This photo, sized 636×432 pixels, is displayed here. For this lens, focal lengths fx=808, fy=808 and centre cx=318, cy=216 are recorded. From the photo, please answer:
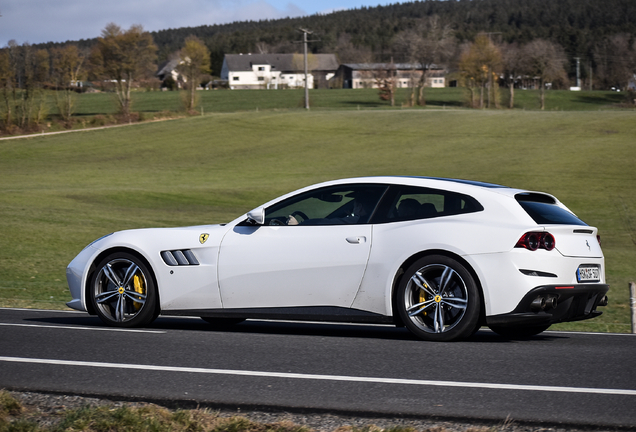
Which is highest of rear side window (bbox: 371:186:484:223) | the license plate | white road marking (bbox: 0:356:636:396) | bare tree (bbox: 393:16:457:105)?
bare tree (bbox: 393:16:457:105)

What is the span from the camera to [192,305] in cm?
771

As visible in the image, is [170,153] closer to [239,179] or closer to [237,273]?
[239,179]

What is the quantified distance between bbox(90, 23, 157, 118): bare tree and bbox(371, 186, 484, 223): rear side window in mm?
81784

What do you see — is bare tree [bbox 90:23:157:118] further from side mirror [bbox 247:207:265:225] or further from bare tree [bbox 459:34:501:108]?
side mirror [bbox 247:207:265:225]

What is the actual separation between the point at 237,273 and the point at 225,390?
8.00ft

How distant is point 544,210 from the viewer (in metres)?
7.08

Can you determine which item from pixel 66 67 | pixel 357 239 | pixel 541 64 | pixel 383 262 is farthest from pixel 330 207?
pixel 541 64

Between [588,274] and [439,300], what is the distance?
1.33 metres

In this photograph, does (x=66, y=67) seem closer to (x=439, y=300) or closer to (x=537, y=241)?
(x=439, y=300)

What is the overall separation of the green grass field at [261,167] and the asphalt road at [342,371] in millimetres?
5169

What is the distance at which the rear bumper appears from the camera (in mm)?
6629

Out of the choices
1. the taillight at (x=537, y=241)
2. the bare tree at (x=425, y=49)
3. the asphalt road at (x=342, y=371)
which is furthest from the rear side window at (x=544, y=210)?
the bare tree at (x=425, y=49)

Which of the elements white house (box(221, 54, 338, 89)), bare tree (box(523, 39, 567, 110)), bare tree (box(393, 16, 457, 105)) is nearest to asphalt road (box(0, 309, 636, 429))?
bare tree (box(393, 16, 457, 105))

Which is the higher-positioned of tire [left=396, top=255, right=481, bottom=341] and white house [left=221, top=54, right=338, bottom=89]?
white house [left=221, top=54, right=338, bottom=89]
